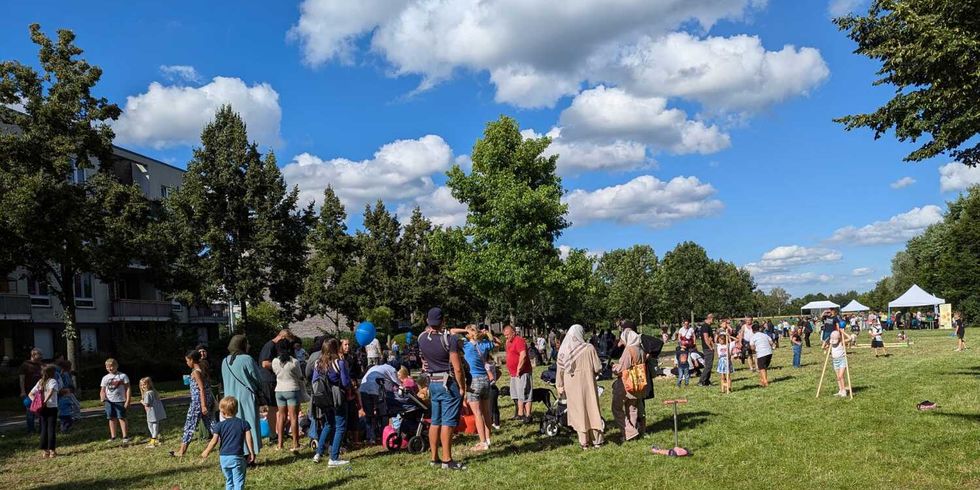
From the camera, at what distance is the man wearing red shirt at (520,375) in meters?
12.5

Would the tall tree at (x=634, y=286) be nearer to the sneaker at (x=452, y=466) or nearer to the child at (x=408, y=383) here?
the child at (x=408, y=383)

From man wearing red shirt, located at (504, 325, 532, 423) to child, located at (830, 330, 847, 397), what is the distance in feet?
20.8

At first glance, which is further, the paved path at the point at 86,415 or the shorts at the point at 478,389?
the paved path at the point at 86,415

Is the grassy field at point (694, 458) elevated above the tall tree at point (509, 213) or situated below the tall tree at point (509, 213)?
below

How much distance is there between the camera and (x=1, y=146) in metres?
21.2

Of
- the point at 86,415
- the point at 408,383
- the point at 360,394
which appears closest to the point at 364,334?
the point at 408,383

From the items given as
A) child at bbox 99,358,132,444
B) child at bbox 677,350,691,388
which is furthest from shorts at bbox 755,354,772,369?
child at bbox 99,358,132,444

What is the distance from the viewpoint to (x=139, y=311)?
128ft

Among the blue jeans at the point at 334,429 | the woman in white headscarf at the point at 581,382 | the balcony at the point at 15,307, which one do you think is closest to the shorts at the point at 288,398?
the blue jeans at the point at 334,429

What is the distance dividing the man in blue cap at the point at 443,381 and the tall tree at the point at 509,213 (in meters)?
21.7

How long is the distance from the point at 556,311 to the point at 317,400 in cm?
5302

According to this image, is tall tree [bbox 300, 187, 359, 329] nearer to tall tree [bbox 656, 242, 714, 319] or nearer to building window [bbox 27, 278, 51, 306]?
building window [bbox 27, 278, 51, 306]

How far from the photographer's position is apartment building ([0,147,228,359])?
30.3 meters

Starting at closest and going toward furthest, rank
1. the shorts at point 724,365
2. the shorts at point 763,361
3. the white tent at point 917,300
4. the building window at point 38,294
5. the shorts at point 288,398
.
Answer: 1. the shorts at point 288,398
2. the shorts at point 724,365
3. the shorts at point 763,361
4. the building window at point 38,294
5. the white tent at point 917,300
